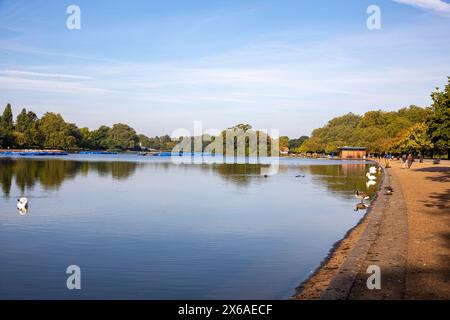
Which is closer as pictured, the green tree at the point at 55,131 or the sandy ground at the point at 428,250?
the sandy ground at the point at 428,250

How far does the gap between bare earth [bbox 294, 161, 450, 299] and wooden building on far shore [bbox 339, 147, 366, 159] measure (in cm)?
11487

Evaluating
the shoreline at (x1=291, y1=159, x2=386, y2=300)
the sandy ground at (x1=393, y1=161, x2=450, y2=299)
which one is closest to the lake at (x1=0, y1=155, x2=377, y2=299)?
the shoreline at (x1=291, y1=159, x2=386, y2=300)

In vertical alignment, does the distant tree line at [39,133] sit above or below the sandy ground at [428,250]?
above

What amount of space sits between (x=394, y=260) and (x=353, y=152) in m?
124

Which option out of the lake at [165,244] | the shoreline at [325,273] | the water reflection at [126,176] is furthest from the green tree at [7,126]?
the shoreline at [325,273]

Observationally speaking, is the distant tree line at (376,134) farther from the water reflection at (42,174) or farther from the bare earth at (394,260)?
the bare earth at (394,260)

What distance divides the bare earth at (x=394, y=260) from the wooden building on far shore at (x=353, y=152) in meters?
115

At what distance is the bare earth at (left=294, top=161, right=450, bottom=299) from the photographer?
735 centimetres

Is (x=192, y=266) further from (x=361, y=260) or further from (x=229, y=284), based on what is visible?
(x=361, y=260)

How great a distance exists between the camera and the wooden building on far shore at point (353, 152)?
12825 centimetres

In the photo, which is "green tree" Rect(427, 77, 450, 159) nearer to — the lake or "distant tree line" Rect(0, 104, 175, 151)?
the lake
